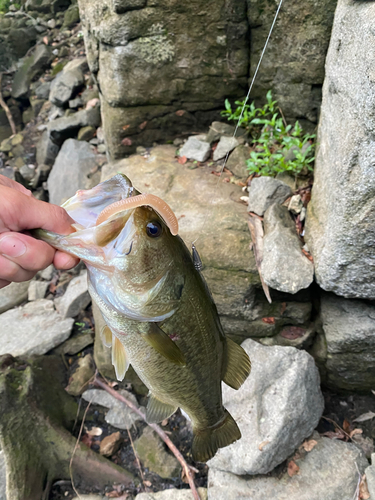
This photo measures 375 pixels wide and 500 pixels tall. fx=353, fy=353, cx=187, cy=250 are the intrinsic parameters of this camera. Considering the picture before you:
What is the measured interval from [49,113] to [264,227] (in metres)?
6.79

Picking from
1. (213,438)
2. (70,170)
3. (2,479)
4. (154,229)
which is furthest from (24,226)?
(70,170)

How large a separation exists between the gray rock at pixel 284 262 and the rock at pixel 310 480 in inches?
55.7

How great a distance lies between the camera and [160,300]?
4.64 feet

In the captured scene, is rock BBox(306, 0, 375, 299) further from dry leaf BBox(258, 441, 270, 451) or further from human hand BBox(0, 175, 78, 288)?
human hand BBox(0, 175, 78, 288)

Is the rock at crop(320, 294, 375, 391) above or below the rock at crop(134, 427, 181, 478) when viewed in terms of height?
above

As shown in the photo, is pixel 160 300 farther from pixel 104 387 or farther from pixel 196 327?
pixel 104 387

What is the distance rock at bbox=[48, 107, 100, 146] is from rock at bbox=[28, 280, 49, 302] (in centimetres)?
314

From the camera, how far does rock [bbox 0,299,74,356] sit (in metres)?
3.92

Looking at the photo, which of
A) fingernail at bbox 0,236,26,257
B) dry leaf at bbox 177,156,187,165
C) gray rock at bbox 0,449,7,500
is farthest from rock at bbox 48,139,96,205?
fingernail at bbox 0,236,26,257

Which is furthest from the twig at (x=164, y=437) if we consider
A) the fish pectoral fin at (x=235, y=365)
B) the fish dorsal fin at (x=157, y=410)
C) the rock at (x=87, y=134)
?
→ the rock at (x=87, y=134)

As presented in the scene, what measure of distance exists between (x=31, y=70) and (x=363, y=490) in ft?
32.9

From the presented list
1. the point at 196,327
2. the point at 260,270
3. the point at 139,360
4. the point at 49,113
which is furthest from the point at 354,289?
the point at 49,113

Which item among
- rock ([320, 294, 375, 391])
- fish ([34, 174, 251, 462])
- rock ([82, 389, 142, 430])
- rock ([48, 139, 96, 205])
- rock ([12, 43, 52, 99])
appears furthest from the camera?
rock ([12, 43, 52, 99])

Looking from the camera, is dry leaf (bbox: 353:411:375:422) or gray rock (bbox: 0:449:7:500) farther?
dry leaf (bbox: 353:411:375:422)
